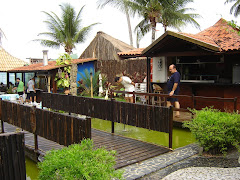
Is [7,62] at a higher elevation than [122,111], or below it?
higher

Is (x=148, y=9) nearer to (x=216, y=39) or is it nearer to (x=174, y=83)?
(x=216, y=39)

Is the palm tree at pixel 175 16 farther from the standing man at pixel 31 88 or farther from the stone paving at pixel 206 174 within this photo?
the stone paving at pixel 206 174

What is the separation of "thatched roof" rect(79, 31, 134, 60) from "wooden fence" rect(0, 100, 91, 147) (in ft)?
54.0

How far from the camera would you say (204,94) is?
35.6 feet

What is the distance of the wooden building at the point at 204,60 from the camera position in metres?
9.61

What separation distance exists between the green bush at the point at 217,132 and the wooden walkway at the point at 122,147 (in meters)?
0.95

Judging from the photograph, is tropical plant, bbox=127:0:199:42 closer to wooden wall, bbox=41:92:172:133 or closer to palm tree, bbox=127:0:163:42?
palm tree, bbox=127:0:163:42

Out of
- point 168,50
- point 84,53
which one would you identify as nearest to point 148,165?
point 168,50

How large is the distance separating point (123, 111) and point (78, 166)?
4.34 meters

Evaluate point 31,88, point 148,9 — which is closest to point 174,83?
point 31,88

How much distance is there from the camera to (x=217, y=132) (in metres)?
5.43

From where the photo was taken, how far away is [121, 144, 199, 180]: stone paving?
15.5ft

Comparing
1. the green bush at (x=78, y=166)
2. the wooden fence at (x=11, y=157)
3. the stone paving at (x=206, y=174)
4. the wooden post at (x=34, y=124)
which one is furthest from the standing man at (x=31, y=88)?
the green bush at (x=78, y=166)

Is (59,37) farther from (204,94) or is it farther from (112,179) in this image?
(112,179)
